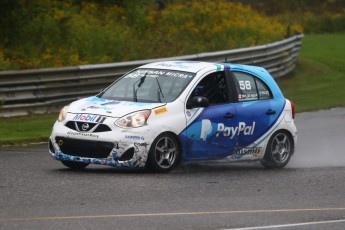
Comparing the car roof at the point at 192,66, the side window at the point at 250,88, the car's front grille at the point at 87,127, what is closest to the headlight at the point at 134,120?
the car's front grille at the point at 87,127

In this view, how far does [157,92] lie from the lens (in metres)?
14.3

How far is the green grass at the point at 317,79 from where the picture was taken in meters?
26.6

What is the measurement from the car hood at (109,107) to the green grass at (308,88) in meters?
4.51

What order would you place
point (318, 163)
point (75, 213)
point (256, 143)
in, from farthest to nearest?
point (318, 163)
point (256, 143)
point (75, 213)

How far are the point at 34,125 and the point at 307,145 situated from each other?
540 cm

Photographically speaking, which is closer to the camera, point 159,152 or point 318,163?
point 159,152

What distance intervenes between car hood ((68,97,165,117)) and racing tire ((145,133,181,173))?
0.47 metres

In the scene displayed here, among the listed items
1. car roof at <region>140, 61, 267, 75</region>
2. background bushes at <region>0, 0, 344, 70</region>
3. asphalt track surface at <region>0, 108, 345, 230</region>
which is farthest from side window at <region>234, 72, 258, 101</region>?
background bushes at <region>0, 0, 344, 70</region>

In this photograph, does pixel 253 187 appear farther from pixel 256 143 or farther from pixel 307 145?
pixel 307 145

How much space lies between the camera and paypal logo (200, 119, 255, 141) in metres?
14.3

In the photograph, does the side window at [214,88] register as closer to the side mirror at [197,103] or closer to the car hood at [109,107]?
the side mirror at [197,103]

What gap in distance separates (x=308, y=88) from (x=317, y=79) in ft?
7.89

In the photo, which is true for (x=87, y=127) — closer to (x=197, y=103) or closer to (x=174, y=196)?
(x=197, y=103)

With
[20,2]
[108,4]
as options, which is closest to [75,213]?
[20,2]
